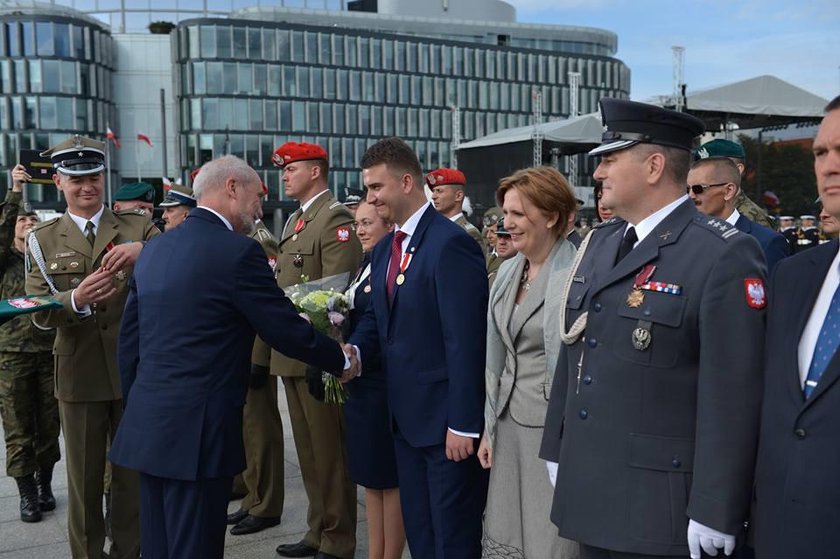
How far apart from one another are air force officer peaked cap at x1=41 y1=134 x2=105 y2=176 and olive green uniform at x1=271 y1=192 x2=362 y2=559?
1313mm

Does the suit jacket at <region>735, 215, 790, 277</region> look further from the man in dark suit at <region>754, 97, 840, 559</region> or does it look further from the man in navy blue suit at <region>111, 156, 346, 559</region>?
the man in navy blue suit at <region>111, 156, 346, 559</region>

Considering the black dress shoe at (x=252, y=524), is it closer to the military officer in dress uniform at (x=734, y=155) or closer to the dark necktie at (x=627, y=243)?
the dark necktie at (x=627, y=243)

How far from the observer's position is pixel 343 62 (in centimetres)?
6519

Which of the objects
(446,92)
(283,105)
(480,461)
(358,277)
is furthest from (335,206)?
(446,92)

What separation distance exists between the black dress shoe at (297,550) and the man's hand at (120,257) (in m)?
1.97

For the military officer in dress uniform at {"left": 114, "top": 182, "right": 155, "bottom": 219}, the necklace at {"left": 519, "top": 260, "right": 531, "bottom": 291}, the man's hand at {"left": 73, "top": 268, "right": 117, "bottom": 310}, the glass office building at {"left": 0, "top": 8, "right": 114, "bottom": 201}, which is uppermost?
the glass office building at {"left": 0, "top": 8, "right": 114, "bottom": 201}

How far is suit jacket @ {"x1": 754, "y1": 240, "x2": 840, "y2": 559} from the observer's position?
196 centimetres

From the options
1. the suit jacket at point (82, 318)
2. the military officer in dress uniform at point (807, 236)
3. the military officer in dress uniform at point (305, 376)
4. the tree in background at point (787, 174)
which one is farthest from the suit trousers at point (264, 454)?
the tree in background at point (787, 174)

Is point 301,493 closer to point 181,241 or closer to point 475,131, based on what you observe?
point 181,241

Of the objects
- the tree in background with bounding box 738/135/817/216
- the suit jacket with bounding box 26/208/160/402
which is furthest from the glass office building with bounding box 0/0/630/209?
the suit jacket with bounding box 26/208/160/402

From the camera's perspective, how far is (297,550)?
16.2 feet

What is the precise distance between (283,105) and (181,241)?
60.6 meters

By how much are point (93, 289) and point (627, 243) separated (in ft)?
9.57

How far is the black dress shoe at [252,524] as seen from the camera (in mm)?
5316
